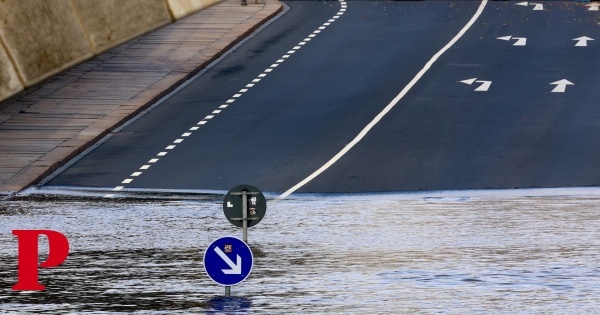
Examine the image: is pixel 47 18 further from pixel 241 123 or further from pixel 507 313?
pixel 507 313

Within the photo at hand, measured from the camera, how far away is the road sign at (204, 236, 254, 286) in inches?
1078

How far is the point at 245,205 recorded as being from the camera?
28641 mm

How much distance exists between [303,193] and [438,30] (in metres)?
24.4

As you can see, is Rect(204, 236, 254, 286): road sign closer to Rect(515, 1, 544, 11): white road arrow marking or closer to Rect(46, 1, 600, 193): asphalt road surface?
Rect(46, 1, 600, 193): asphalt road surface

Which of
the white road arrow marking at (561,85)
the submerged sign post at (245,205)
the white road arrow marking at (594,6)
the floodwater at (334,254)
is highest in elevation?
the submerged sign post at (245,205)

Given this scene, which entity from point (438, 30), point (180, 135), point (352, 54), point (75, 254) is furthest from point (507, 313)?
point (438, 30)

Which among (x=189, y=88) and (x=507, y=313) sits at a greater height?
(x=507, y=313)

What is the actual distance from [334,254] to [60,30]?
27100mm

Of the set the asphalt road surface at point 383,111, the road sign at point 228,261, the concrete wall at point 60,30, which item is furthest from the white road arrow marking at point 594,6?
the road sign at point 228,261

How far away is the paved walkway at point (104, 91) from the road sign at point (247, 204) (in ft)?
50.5

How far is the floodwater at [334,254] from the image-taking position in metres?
28.6

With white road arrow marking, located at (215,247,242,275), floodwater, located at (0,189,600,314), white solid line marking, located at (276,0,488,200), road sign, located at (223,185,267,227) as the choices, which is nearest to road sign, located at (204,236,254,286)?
white road arrow marking, located at (215,247,242,275)

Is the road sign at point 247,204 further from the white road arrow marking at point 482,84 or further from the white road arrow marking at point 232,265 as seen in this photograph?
the white road arrow marking at point 482,84

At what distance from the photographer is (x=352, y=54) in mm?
60906
